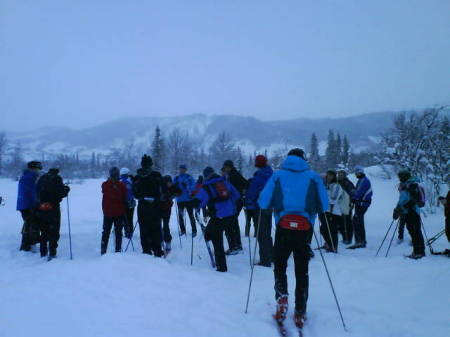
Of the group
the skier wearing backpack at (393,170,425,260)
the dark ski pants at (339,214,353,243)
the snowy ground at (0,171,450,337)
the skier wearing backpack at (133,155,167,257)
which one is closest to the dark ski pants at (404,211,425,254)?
the skier wearing backpack at (393,170,425,260)

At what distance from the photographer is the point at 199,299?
469 centimetres

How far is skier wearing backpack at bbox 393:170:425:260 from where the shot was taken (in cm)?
718

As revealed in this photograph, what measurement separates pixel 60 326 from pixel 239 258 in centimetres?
486

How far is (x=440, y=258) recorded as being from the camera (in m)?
6.87

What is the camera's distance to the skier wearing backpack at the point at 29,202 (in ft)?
25.5

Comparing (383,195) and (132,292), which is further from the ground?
(132,292)

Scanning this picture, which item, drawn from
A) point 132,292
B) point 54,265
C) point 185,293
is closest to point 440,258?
point 185,293

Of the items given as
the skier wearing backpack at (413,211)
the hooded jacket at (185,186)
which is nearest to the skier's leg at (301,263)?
the skier wearing backpack at (413,211)

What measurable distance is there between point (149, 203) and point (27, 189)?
11.2 ft

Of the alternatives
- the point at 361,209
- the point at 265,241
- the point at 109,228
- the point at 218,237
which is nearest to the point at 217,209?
the point at 218,237

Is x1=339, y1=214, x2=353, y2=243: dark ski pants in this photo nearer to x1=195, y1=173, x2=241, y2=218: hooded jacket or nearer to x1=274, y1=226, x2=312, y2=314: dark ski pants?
x1=195, y1=173, x2=241, y2=218: hooded jacket

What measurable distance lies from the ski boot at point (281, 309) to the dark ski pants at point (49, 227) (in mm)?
5720

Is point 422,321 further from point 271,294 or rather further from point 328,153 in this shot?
point 328,153

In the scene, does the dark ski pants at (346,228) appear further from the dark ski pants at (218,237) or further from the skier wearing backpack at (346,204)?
the dark ski pants at (218,237)
